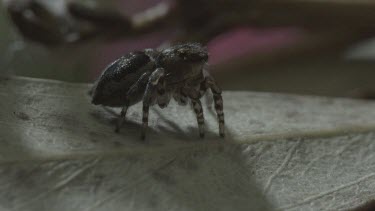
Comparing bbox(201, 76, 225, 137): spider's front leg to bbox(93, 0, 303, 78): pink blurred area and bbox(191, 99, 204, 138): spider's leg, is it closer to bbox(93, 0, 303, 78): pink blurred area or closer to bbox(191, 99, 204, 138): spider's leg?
bbox(191, 99, 204, 138): spider's leg

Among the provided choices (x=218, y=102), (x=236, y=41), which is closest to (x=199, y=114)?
(x=218, y=102)

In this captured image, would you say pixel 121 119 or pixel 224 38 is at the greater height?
pixel 224 38

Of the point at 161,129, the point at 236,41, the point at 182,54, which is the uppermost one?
the point at 236,41

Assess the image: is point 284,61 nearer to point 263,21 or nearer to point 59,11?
point 263,21

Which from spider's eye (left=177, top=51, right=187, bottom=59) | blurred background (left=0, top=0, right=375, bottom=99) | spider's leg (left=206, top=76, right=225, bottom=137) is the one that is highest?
blurred background (left=0, top=0, right=375, bottom=99)

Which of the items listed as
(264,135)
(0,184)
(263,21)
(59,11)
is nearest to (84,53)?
(59,11)

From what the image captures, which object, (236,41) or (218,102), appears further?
(236,41)

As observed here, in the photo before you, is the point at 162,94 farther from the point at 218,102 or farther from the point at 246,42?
the point at 246,42

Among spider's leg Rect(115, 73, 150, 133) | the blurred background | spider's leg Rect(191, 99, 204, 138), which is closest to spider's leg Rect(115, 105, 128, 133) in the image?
spider's leg Rect(115, 73, 150, 133)
